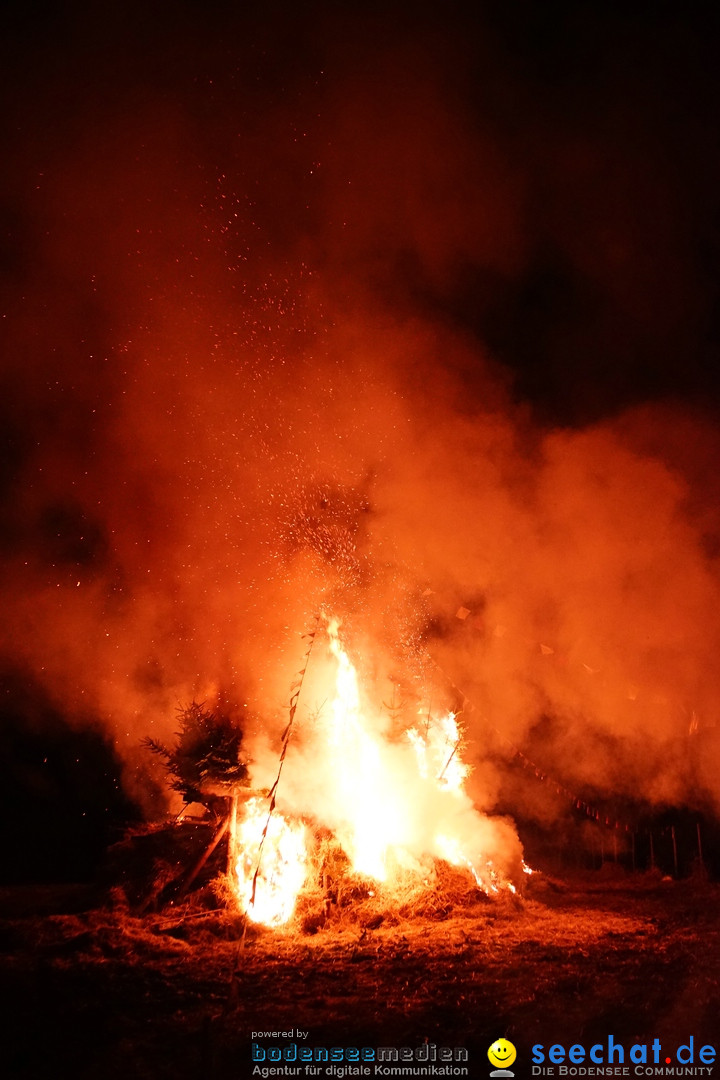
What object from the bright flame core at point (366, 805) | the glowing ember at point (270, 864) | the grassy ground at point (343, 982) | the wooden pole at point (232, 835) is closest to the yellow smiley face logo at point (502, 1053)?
the grassy ground at point (343, 982)

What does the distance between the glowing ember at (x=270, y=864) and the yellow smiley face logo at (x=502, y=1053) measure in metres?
3.72

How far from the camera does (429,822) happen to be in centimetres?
838

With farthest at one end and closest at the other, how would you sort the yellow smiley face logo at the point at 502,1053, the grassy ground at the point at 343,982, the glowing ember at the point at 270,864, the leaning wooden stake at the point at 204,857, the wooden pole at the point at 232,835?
the wooden pole at the point at 232,835
the leaning wooden stake at the point at 204,857
the glowing ember at the point at 270,864
the grassy ground at the point at 343,982
the yellow smiley face logo at the point at 502,1053

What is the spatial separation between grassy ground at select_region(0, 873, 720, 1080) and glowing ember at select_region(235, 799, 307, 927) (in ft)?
1.52

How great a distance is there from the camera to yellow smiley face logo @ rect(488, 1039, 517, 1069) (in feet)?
11.1

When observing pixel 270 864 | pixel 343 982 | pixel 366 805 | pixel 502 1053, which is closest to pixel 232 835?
pixel 270 864

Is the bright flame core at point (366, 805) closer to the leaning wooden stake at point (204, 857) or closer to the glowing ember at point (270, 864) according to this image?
the glowing ember at point (270, 864)

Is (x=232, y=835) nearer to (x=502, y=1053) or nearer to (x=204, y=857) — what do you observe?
(x=204, y=857)

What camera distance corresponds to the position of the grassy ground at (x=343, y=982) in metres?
3.71

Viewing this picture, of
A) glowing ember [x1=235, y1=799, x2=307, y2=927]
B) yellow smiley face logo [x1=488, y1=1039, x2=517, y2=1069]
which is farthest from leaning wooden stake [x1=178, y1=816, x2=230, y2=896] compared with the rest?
yellow smiley face logo [x1=488, y1=1039, x2=517, y2=1069]

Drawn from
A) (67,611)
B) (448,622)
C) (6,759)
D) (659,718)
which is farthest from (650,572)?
(6,759)

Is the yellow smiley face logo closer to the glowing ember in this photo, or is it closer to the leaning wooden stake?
the glowing ember

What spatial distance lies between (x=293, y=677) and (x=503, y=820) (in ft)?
11.5

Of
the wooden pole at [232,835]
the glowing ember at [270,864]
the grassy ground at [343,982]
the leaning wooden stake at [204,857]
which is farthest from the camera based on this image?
the wooden pole at [232,835]
